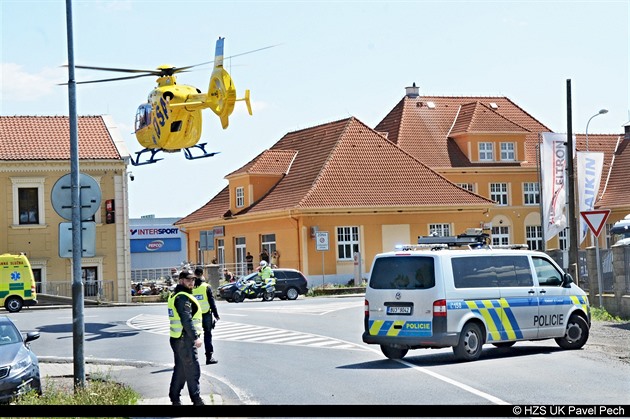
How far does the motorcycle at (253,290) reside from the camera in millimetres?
43812

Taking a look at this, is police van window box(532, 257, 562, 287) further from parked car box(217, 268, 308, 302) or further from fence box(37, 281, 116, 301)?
fence box(37, 281, 116, 301)

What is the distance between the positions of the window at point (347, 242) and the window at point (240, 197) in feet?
27.7

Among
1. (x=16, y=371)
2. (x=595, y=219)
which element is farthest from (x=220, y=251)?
(x=16, y=371)

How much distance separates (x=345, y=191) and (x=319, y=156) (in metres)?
4.27

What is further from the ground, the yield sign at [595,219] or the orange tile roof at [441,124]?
the orange tile roof at [441,124]

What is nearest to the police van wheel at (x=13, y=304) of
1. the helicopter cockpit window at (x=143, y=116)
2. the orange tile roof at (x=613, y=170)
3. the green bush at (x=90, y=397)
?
the helicopter cockpit window at (x=143, y=116)

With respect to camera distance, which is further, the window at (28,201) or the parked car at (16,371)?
the window at (28,201)

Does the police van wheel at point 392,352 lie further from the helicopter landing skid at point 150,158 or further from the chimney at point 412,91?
the chimney at point 412,91

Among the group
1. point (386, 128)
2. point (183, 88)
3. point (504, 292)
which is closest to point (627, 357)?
point (504, 292)

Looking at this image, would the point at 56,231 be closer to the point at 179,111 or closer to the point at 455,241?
the point at 179,111

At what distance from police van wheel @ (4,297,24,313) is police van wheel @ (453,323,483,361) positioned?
95.3 feet

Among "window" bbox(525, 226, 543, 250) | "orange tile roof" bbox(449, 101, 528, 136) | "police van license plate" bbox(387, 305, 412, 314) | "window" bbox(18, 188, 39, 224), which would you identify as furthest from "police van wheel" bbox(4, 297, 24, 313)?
"window" bbox(525, 226, 543, 250)

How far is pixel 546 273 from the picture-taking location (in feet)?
62.0

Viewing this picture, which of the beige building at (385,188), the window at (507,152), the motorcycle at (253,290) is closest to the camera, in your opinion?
the motorcycle at (253,290)
